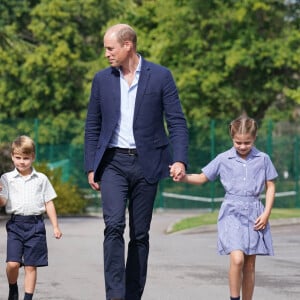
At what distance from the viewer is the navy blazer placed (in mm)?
9398

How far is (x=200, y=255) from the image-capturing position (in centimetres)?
1672

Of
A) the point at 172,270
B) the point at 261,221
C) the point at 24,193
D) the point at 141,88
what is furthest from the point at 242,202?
the point at 172,270

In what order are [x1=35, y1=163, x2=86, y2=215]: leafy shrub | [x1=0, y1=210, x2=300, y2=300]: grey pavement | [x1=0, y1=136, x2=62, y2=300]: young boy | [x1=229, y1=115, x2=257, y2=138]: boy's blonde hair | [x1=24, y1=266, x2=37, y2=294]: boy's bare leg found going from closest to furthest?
1. [x1=229, y1=115, x2=257, y2=138]: boy's blonde hair
2. [x1=24, y1=266, x2=37, y2=294]: boy's bare leg
3. [x1=0, y1=136, x2=62, y2=300]: young boy
4. [x1=0, y1=210, x2=300, y2=300]: grey pavement
5. [x1=35, y1=163, x2=86, y2=215]: leafy shrub

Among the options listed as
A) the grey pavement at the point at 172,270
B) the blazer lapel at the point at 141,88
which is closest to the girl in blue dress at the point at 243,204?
the blazer lapel at the point at 141,88

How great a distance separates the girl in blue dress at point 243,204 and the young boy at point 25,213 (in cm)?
125

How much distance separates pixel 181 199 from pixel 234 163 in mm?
27037

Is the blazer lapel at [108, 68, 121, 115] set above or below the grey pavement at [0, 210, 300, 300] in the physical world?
above

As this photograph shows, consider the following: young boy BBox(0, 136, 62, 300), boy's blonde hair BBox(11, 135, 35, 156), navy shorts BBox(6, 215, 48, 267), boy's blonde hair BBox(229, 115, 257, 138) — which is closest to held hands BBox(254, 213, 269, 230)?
boy's blonde hair BBox(229, 115, 257, 138)

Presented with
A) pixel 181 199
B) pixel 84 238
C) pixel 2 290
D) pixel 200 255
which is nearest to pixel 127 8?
pixel 181 199

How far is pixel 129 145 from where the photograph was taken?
942 cm

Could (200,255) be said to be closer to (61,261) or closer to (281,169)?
(61,261)

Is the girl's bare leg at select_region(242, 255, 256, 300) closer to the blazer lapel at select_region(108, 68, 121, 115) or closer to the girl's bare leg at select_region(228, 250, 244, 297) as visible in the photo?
the girl's bare leg at select_region(228, 250, 244, 297)

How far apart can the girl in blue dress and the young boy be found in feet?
4.10

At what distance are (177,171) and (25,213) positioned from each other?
1.35 meters
